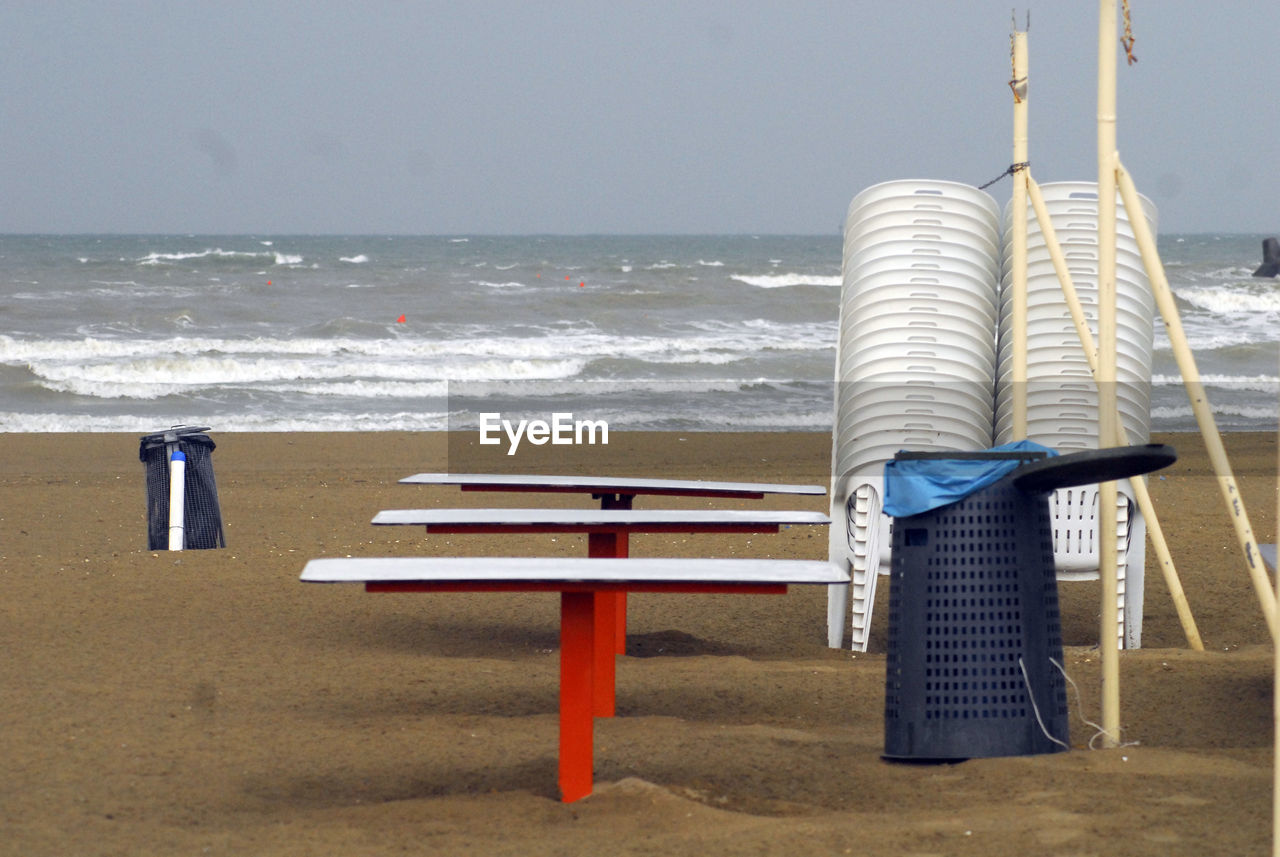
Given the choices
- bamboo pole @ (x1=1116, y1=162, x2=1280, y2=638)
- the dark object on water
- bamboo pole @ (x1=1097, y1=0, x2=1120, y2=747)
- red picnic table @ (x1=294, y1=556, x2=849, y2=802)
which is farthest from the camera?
bamboo pole @ (x1=1097, y1=0, x2=1120, y2=747)

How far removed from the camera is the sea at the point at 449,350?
1661 centimetres

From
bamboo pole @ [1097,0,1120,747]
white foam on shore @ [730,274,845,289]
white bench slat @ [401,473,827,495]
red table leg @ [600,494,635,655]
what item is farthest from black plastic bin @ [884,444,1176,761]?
white foam on shore @ [730,274,845,289]

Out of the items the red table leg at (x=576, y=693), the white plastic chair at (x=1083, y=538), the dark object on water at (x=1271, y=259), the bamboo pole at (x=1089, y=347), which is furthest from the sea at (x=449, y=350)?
the dark object on water at (x=1271, y=259)

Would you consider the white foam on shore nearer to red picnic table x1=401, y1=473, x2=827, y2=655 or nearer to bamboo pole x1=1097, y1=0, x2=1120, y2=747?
red picnic table x1=401, y1=473, x2=827, y2=655

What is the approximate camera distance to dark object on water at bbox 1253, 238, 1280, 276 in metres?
2.96

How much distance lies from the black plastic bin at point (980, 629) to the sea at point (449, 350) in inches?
454

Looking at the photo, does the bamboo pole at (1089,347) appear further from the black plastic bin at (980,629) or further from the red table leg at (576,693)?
the red table leg at (576,693)

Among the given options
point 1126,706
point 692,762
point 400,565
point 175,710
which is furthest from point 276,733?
point 1126,706

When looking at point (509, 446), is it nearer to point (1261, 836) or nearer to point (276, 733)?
point (276, 733)

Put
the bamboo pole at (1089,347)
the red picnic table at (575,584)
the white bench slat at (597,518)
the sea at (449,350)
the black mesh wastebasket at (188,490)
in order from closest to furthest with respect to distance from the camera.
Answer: the red picnic table at (575,584) < the bamboo pole at (1089,347) < the white bench slat at (597,518) < the black mesh wastebasket at (188,490) < the sea at (449,350)

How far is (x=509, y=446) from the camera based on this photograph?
14492 mm

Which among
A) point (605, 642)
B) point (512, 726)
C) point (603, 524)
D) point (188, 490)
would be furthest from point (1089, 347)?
point (188, 490)

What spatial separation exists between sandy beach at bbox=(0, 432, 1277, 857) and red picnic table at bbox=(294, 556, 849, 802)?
0.62 feet

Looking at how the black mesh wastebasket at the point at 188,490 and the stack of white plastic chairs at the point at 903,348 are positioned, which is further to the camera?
the black mesh wastebasket at the point at 188,490
